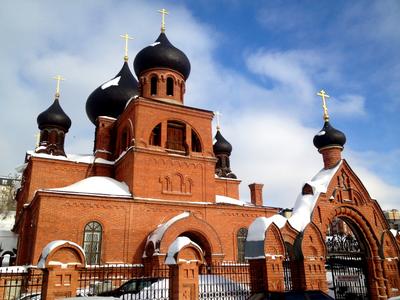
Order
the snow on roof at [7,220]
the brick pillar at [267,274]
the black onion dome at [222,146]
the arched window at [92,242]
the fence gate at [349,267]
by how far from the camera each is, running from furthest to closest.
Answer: the snow on roof at [7,220], the black onion dome at [222,146], the arched window at [92,242], the fence gate at [349,267], the brick pillar at [267,274]

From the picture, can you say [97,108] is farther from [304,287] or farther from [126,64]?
[304,287]

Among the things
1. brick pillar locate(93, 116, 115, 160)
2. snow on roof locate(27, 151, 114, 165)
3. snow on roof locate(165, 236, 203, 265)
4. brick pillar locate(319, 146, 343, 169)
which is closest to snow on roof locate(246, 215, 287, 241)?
snow on roof locate(165, 236, 203, 265)

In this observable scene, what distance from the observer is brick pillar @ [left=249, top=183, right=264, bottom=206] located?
947 inches

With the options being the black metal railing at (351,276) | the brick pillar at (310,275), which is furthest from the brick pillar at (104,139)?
the brick pillar at (310,275)

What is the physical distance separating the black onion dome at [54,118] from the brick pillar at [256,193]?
40.6 ft

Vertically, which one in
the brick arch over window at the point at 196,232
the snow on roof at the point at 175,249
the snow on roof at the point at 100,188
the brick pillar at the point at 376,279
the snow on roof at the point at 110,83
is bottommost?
the brick pillar at the point at 376,279

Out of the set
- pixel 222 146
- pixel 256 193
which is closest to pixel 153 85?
pixel 222 146

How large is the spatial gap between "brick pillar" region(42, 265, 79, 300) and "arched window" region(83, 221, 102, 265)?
5.89 metres

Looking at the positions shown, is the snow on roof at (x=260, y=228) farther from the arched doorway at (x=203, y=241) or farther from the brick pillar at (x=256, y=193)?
the brick pillar at (x=256, y=193)

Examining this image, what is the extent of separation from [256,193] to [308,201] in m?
14.2

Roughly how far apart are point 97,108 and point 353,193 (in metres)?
14.7

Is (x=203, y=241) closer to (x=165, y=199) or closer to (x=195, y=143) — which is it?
(x=165, y=199)

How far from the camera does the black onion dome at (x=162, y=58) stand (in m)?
18.6

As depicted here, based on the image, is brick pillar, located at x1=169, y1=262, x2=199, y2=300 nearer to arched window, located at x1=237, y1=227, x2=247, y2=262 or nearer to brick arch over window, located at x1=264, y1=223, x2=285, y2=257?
brick arch over window, located at x1=264, y1=223, x2=285, y2=257
